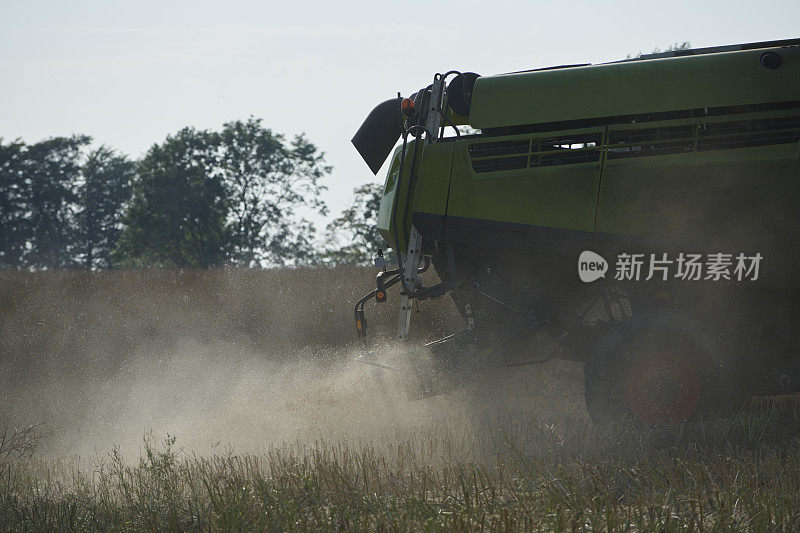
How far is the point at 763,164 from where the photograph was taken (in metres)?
4.52

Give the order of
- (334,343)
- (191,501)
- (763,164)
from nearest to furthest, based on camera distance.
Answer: (191,501), (763,164), (334,343)

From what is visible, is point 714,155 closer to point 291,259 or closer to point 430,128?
point 430,128

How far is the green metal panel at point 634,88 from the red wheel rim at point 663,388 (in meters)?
1.63

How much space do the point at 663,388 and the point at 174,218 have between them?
3435cm

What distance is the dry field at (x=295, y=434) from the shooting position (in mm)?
3342

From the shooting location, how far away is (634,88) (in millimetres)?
4816

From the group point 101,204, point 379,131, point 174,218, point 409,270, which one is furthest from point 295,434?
point 101,204

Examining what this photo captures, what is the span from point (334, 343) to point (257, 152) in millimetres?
34508

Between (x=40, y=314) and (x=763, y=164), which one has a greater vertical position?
(x=763, y=164)

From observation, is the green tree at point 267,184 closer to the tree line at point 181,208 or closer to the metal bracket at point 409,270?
the tree line at point 181,208

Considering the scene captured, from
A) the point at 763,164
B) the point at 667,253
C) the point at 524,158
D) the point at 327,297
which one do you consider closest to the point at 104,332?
the point at 327,297

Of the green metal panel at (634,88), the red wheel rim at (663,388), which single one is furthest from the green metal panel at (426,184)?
the red wheel rim at (663,388)

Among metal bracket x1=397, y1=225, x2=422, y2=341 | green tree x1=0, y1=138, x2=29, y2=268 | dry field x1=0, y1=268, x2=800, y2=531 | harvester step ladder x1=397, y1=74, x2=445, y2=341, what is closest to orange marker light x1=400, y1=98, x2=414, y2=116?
harvester step ladder x1=397, y1=74, x2=445, y2=341

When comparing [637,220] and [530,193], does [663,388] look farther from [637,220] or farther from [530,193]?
[530,193]
